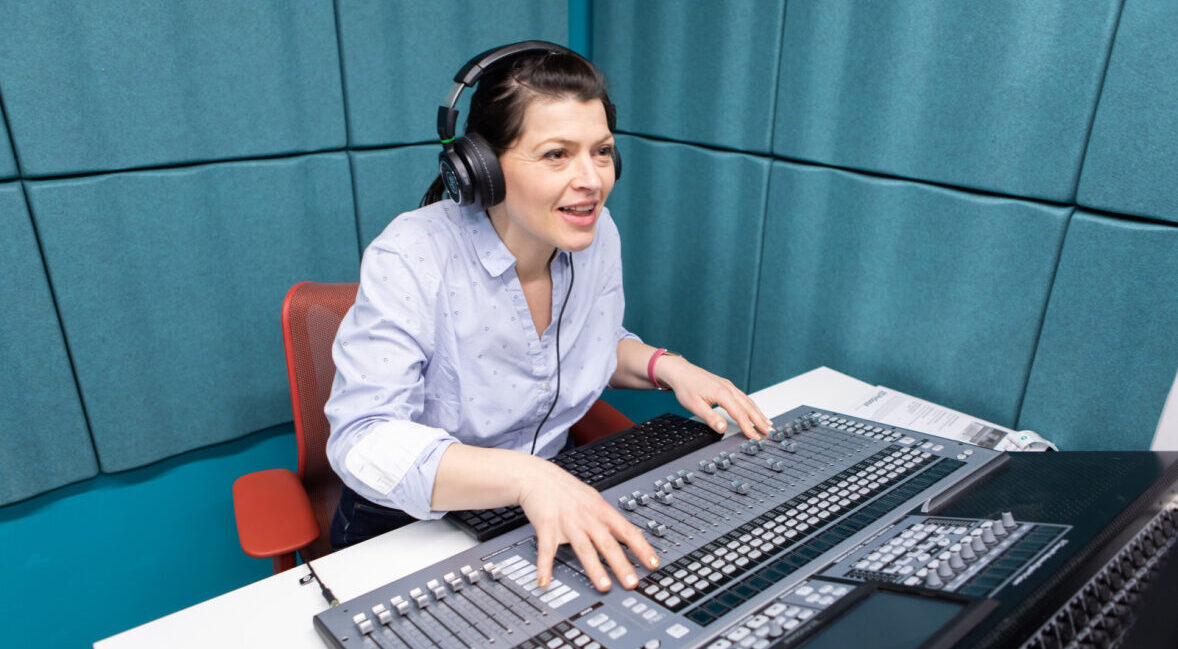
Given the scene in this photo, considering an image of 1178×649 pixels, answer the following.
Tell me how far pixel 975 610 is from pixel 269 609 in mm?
658

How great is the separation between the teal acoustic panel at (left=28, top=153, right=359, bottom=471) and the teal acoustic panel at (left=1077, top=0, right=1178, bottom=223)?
4.59 feet

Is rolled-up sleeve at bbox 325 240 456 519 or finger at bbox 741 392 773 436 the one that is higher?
rolled-up sleeve at bbox 325 240 456 519

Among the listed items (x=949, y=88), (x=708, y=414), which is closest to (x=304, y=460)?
(x=708, y=414)

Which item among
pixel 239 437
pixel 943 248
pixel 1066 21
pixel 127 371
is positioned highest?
pixel 1066 21

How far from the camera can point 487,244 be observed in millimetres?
1057

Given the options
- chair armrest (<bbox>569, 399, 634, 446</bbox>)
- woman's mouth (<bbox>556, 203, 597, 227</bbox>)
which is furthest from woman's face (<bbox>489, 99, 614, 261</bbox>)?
chair armrest (<bbox>569, 399, 634, 446</bbox>)

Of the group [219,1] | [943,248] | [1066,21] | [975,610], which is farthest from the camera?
[219,1]

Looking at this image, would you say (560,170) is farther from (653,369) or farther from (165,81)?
(165,81)

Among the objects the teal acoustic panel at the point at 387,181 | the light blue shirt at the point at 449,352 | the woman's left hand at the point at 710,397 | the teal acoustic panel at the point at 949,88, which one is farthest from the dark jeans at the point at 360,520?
the teal acoustic panel at the point at 949,88

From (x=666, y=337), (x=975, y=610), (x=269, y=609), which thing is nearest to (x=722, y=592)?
(x=975, y=610)

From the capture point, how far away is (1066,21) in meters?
1.00

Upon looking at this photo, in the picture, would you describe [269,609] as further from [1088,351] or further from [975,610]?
[1088,351]

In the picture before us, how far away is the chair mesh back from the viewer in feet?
3.70

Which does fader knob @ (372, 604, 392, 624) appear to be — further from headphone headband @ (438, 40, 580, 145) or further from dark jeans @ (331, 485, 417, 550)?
headphone headband @ (438, 40, 580, 145)
